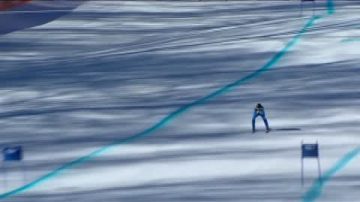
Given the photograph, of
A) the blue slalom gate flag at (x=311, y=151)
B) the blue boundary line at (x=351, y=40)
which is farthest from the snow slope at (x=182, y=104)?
the blue slalom gate flag at (x=311, y=151)

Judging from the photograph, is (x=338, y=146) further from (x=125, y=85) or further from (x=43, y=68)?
(x=43, y=68)

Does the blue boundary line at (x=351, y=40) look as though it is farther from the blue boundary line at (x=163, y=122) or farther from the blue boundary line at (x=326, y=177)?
the blue boundary line at (x=326, y=177)

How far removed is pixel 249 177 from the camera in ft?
19.7

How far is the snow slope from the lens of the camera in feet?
19.7

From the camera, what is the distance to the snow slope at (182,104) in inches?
236

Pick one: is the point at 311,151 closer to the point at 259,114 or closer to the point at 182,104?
the point at 259,114

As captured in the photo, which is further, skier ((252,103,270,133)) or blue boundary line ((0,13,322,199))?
skier ((252,103,270,133))

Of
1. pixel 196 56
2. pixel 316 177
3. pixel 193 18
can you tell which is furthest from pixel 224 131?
pixel 193 18

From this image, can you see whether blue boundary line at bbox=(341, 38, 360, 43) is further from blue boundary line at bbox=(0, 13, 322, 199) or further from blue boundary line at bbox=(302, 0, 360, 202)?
blue boundary line at bbox=(302, 0, 360, 202)

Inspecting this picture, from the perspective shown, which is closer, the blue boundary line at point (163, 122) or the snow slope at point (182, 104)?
the snow slope at point (182, 104)

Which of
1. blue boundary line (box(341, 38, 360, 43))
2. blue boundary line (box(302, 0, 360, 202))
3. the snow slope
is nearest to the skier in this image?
the snow slope

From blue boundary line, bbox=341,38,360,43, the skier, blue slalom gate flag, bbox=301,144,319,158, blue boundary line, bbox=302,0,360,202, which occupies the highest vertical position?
blue boundary line, bbox=341,38,360,43

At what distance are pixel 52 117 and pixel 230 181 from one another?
2354 millimetres

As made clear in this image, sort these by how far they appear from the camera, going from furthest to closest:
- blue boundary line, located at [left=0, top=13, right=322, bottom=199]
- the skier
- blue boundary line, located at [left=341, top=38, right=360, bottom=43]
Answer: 1. blue boundary line, located at [left=341, top=38, right=360, bottom=43]
2. the skier
3. blue boundary line, located at [left=0, top=13, right=322, bottom=199]
